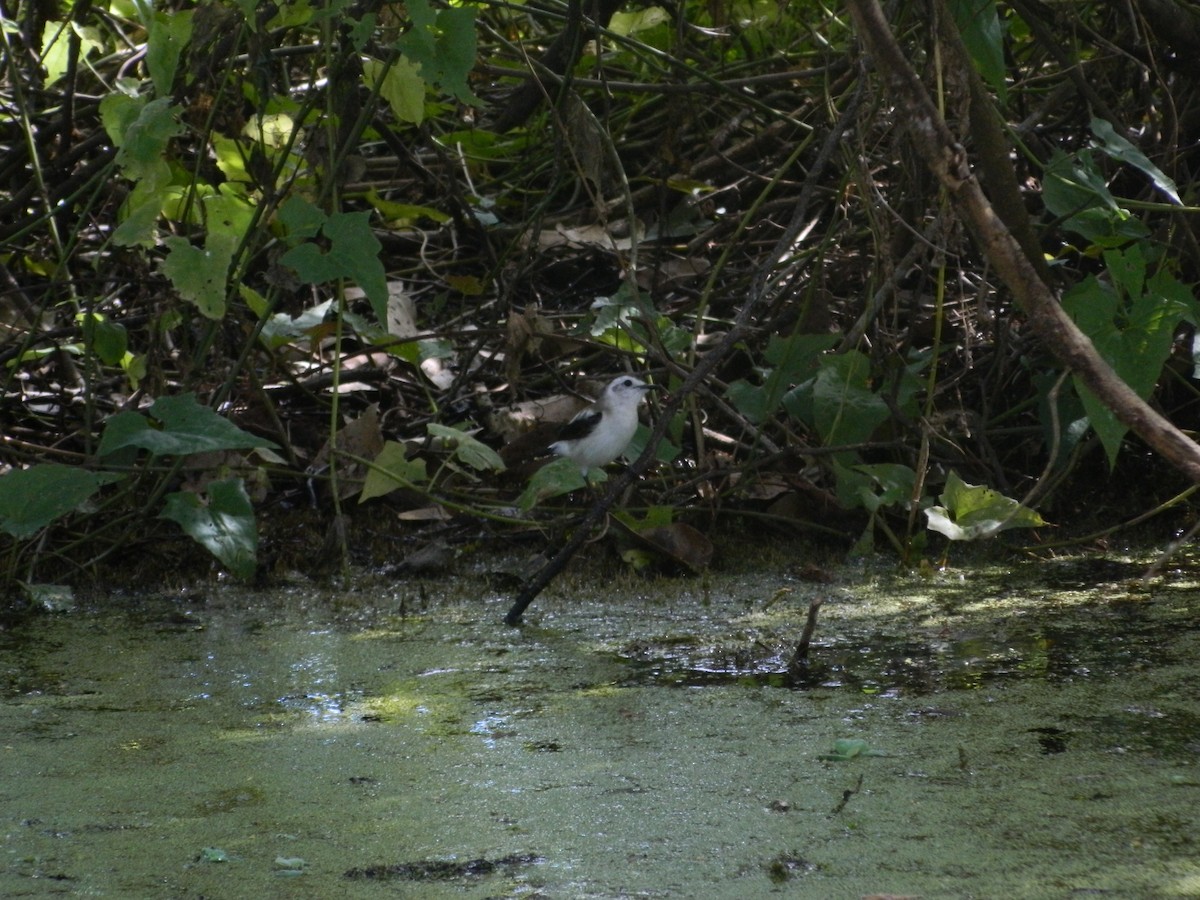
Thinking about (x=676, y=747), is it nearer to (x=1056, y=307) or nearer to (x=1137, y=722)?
Answer: (x=1137, y=722)

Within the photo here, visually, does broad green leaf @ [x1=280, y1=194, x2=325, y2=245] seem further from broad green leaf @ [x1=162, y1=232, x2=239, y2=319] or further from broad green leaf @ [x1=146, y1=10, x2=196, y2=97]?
broad green leaf @ [x1=146, y1=10, x2=196, y2=97]

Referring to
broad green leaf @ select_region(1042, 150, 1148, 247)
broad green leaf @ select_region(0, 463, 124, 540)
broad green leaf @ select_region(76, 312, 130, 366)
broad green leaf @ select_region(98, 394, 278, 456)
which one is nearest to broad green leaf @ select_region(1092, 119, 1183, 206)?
broad green leaf @ select_region(1042, 150, 1148, 247)

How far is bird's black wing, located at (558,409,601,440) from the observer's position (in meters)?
3.55

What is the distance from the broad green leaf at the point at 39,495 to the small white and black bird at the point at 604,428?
3.96ft

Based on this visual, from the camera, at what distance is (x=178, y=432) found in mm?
2754

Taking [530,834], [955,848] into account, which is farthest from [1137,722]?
[530,834]

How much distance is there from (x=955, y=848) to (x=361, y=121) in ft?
6.30

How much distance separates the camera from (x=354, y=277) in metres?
2.72

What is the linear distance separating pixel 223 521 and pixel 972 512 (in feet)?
5.19

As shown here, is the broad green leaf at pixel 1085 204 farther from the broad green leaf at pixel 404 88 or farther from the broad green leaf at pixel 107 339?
the broad green leaf at pixel 107 339

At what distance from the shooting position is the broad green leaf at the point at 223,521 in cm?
298

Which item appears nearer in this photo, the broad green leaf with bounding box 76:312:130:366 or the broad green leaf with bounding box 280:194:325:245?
the broad green leaf with bounding box 280:194:325:245

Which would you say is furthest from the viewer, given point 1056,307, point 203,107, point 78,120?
point 78,120

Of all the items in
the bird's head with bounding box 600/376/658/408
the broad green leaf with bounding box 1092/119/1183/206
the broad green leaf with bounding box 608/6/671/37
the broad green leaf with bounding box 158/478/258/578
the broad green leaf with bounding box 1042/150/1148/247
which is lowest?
the broad green leaf with bounding box 158/478/258/578
